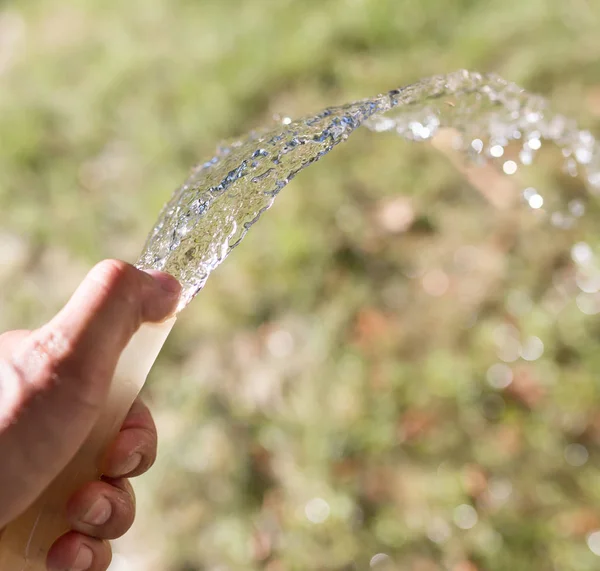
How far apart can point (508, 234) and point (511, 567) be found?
1091 millimetres

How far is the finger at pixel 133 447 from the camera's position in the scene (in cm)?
124

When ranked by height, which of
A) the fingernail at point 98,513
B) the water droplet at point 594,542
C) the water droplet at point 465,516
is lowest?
the fingernail at point 98,513

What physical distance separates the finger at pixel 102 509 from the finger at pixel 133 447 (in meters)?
0.03

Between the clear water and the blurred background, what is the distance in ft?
0.32

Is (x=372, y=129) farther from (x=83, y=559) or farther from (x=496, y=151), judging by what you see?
(x=83, y=559)

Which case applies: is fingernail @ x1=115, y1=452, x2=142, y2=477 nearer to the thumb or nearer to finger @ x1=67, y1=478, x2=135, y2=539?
finger @ x1=67, y1=478, x2=135, y2=539

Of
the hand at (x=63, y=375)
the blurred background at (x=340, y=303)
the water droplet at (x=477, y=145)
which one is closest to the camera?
the hand at (x=63, y=375)

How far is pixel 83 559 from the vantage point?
117cm

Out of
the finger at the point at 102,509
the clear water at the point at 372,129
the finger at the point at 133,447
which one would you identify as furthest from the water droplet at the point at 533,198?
the finger at the point at 102,509

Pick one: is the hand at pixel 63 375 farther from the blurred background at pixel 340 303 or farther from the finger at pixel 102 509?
the blurred background at pixel 340 303

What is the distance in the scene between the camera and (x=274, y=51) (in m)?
2.93

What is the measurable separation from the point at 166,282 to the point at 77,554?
1.71 feet

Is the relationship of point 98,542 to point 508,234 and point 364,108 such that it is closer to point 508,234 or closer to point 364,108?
point 364,108

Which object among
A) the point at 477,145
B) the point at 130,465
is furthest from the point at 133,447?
the point at 477,145
